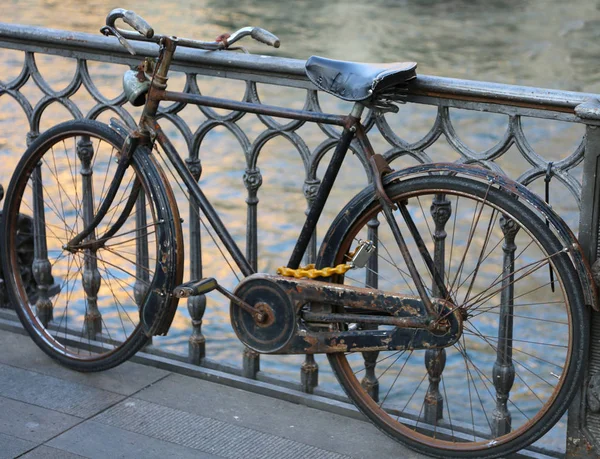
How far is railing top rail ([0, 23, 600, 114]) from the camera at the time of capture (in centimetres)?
337

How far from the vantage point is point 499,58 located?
1453cm

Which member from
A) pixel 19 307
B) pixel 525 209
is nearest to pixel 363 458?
pixel 525 209

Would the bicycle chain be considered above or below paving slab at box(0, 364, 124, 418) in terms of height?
above

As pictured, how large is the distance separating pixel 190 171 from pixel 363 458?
1.25 metres

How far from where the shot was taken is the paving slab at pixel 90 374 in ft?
13.9

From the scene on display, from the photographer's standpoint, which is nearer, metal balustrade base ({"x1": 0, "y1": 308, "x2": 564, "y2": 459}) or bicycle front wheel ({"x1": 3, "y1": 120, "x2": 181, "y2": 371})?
bicycle front wheel ({"x1": 3, "y1": 120, "x2": 181, "y2": 371})

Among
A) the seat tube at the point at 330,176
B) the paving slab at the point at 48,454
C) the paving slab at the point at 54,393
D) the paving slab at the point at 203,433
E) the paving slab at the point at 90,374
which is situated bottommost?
the paving slab at the point at 48,454

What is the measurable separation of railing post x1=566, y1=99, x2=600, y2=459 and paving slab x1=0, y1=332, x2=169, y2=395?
5.36 feet

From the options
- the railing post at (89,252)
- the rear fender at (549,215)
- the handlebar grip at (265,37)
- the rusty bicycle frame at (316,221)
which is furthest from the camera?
the railing post at (89,252)

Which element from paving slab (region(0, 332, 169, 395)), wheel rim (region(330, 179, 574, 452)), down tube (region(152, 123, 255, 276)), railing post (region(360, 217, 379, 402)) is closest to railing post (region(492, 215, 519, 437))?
wheel rim (region(330, 179, 574, 452))

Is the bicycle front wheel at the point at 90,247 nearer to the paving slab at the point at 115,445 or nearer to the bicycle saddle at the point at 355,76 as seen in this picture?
the paving slab at the point at 115,445

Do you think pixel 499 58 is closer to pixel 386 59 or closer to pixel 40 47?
pixel 386 59

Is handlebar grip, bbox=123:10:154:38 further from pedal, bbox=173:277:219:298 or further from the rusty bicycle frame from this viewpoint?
pedal, bbox=173:277:219:298

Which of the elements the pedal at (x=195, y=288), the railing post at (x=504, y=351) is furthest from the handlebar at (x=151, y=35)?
the railing post at (x=504, y=351)
